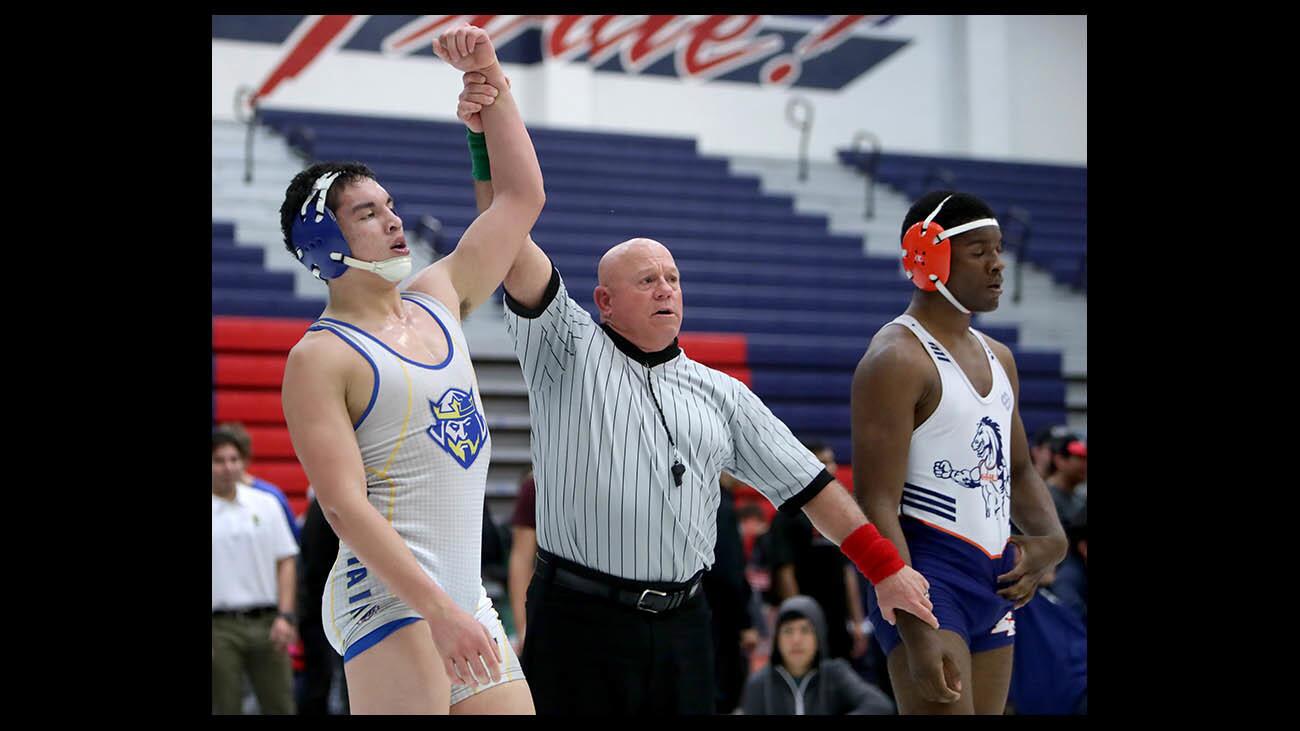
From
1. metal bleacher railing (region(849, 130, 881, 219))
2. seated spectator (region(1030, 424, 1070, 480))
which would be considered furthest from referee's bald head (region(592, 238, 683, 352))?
metal bleacher railing (region(849, 130, 881, 219))

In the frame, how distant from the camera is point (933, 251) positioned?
4.16 metres

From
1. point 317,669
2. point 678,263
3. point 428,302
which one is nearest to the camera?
point 428,302

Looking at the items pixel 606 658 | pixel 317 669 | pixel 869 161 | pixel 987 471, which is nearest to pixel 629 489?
pixel 606 658

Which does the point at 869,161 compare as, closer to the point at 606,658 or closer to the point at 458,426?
the point at 606,658

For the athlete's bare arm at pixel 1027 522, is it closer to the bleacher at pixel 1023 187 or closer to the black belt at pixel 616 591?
the black belt at pixel 616 591

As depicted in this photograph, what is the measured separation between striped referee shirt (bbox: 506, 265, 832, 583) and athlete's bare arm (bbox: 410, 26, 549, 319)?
0.22 metres

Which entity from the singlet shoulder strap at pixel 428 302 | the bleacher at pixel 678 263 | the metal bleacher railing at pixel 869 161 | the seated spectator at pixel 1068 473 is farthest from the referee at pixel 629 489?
the metal bleacher railing at pixel 869 161

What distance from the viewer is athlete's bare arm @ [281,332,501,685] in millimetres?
2986

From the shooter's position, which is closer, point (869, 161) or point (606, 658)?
point (606, 658)

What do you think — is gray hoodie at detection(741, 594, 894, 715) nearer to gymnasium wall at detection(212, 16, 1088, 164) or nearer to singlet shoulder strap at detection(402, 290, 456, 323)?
singlet shoulder strap at detection(402, 290, 456, 323)

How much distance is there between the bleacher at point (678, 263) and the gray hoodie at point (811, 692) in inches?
203

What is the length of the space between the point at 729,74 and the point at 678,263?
15.9 feet
